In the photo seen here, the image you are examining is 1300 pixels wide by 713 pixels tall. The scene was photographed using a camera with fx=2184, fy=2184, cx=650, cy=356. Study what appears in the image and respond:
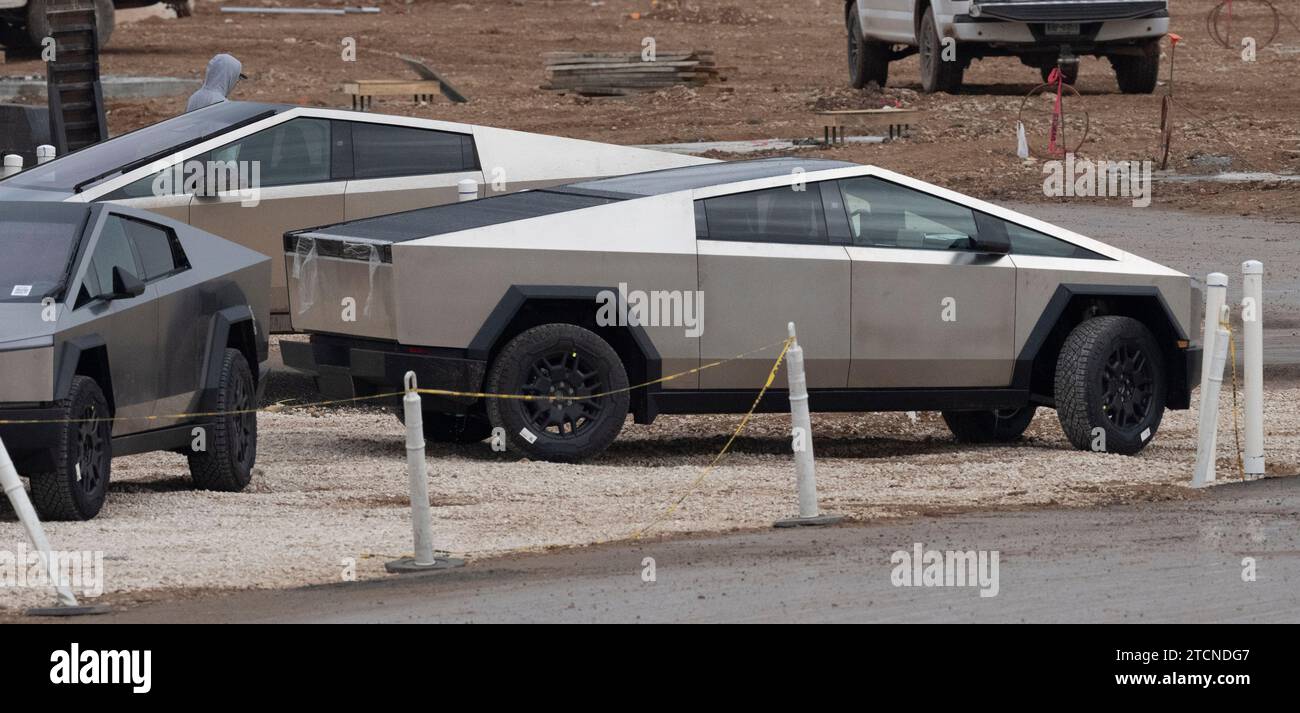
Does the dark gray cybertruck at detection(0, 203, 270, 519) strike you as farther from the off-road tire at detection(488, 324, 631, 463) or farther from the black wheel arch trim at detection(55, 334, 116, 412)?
the off-road tire at detection(488, 324, 631, 463)

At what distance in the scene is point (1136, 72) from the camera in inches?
1217

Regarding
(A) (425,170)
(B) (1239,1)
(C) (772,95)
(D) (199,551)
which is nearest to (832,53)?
(C) (772,95)

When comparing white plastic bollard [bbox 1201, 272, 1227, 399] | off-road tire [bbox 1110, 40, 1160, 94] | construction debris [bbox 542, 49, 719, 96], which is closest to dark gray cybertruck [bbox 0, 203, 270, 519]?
white plastic bollard [bbox 1201, 272, 1227, 399]

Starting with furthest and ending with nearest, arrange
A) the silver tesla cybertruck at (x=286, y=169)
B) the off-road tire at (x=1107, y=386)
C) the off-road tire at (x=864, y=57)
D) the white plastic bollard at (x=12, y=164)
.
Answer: the off-road tire at (x=864, y=57) < the white plastic bollard at (x=12, y=164) < the silver tesla cybertruck at (x=286, y=169) < the off-road tire at (x=1107, y=386)

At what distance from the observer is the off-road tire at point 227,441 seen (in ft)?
35.7

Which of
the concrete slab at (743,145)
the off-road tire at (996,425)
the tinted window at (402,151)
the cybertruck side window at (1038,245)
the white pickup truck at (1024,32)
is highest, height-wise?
the white pickup truck at (1024,32)

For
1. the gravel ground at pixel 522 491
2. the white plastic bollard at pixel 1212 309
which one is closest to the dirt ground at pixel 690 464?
the gravel ground at pixel 522 491

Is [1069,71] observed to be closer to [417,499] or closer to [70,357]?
[70,357]

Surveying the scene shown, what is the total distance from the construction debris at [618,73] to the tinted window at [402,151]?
19650 mm

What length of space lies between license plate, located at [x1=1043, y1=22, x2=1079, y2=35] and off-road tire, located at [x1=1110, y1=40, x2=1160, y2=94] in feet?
7.69

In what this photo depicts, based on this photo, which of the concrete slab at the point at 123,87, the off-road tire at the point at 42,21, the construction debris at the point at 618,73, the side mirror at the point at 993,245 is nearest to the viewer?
the side mirror at the point at 993,245

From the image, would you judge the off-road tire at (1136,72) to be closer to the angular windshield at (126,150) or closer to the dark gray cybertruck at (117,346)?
the angular windshield at (126,150)

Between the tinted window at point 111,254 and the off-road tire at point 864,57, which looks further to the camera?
the off-road tire at point 864,57

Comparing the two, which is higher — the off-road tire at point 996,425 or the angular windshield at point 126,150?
the angular windshield at point 126,150
